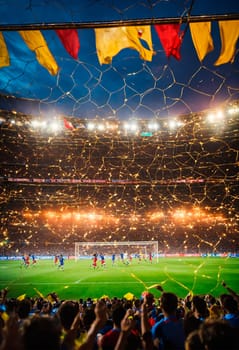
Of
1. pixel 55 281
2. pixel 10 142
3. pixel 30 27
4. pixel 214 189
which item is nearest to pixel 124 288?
pixel 55 281

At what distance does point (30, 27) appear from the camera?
10.0 ft

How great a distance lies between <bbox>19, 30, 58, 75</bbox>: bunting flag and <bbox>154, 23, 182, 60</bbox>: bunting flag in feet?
4.87

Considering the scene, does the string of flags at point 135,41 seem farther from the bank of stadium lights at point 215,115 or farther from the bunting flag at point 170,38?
the bank of stadium lights at point 215,115

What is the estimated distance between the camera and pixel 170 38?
337 cm

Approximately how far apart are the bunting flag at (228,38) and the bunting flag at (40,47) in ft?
7.38

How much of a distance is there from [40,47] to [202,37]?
2.13 metres

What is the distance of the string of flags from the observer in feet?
10.9

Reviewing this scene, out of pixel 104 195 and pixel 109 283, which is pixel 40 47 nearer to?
pixel 109 283

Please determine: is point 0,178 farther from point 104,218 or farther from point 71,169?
point 104,218

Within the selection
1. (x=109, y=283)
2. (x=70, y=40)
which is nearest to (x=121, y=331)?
(x=70, y=40)

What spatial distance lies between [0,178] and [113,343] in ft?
78.2

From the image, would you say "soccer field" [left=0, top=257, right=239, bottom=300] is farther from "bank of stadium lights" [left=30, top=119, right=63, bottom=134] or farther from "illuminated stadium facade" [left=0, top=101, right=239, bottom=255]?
"bank of stadium lights" [left=30, top=119, right=63, bottom=134]

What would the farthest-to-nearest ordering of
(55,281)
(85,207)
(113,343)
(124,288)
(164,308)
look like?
1. (85,207)
2. (55,281)
3. (124,288)
4. (164,308)
5. (113,343)

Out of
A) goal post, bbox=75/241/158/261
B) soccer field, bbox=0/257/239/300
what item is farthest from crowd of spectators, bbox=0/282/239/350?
goal post, bbox=75/241/158/261
